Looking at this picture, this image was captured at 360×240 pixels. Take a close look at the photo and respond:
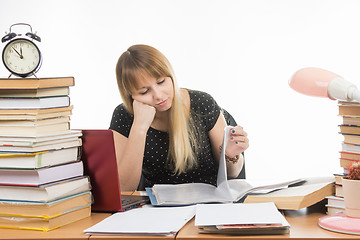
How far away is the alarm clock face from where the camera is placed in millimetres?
1339

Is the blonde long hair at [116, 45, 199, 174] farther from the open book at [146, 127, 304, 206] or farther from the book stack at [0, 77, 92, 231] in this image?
the book stack at [0, 77, 92, 231]

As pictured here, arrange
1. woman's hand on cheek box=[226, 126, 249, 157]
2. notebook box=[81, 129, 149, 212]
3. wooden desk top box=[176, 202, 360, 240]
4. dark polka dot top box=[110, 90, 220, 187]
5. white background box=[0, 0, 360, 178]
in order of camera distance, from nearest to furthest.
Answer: wooden desk top box=[176, 202, 360, 240] → notebook box=[81, 129, 149, 212] → woman's hand on cheek box=[226, 126, 249, 157] → dark polka dot top box=[110, 90, 220, 187] → white background box=[0, 0, 360, 178]

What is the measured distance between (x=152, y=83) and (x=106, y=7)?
2.27 metres

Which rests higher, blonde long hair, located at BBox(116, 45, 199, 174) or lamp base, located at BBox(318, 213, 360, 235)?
blonde long hair, located at BBox(116, 45, 199, 174)

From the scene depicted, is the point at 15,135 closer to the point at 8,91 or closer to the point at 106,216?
the point at 8,91

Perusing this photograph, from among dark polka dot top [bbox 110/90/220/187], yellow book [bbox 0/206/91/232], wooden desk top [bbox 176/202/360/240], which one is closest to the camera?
wooden desk top [bbox 176/202/360/240]

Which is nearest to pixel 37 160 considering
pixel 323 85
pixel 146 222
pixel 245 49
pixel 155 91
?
pixel 146 222

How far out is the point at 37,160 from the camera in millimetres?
1177

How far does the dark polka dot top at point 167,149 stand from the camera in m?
2.13

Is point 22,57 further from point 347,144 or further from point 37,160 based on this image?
point 347,144

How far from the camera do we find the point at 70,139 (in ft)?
4.23

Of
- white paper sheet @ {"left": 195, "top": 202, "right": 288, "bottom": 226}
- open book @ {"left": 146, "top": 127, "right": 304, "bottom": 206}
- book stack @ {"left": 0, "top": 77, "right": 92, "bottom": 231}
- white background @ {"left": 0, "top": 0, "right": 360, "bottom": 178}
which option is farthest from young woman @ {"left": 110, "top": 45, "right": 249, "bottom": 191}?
white background @ {"left": 0, "top": 0, "right": 360, "bottom": 178}

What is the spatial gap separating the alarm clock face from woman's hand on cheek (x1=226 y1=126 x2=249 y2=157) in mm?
664

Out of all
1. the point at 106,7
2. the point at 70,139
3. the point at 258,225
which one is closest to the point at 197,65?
the point at 106,7
